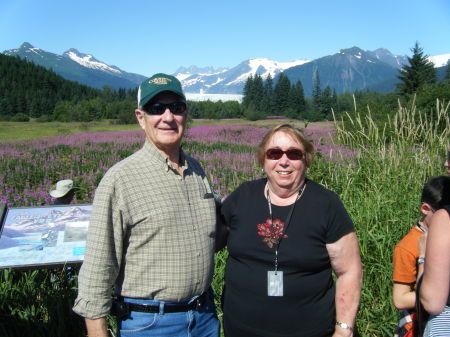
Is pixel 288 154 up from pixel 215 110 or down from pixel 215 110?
down

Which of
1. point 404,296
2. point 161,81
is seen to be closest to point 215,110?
point 404,296

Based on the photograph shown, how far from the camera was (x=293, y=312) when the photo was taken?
2.04m

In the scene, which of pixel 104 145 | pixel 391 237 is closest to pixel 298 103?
pixel 104 145

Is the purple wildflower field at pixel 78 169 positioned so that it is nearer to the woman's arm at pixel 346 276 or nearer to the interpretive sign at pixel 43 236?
the interpretive sign at pixel 43 236

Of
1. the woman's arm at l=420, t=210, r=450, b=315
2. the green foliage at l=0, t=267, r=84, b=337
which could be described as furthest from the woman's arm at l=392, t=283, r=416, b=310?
the green foliage at l=0, t=267, r=84, b=337

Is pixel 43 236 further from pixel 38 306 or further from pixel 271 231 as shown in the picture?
pixel 271 231

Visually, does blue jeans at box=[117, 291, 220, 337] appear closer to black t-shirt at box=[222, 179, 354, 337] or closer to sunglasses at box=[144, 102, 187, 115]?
black t-shirt at box=[222, 179, 354, 337]

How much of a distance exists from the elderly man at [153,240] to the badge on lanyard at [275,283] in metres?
0.33

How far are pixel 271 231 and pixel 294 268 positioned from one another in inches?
9.0

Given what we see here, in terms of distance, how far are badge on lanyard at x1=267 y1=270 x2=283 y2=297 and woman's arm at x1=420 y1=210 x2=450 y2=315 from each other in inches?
28.1

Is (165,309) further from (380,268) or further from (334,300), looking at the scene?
(380,268)

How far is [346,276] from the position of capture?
6.84 feet

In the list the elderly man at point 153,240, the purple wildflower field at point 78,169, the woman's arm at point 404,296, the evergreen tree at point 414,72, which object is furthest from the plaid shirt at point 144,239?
the evergreen tree at point 414,72

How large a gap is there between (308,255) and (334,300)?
337 millimetres
